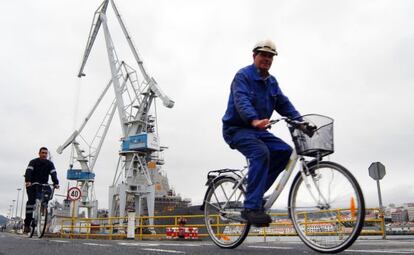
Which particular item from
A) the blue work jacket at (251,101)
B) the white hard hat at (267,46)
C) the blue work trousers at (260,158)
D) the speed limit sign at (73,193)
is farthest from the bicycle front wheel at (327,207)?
the speed limit sign at (73,193)

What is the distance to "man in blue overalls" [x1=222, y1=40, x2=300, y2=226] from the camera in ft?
10.4

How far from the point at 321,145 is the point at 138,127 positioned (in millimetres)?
40720

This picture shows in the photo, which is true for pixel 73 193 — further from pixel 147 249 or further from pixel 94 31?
pixel 94 31

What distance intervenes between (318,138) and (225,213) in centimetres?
143

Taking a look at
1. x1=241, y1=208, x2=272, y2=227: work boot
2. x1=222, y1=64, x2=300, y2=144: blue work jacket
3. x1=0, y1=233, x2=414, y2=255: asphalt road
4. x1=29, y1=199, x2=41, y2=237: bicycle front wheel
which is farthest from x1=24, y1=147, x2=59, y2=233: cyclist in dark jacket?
x1=241, y1=208, x2=272, y2=227: work boot

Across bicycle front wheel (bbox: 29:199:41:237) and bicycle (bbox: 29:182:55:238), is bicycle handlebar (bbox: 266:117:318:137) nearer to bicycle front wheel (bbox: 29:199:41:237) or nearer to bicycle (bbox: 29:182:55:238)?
bicycle (bbox: 29:182:55:238)

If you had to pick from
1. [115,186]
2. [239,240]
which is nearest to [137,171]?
[115,186]

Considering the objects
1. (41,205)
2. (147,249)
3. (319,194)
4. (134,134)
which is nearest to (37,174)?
(41,205)

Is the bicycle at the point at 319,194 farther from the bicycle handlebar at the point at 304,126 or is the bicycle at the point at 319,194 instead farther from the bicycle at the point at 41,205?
the bicycle at the point at 41,205

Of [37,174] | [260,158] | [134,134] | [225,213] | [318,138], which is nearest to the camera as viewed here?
[318,138]

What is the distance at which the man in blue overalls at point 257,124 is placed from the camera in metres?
3.16

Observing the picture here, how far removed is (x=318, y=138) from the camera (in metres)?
2.80

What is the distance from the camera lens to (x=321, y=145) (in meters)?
2.79

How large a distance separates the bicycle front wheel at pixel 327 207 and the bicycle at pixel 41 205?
5.22 metres
